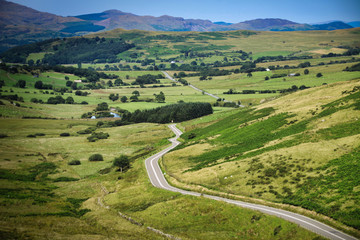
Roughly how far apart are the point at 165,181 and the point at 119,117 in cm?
12869

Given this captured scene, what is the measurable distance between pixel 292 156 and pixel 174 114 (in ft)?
355

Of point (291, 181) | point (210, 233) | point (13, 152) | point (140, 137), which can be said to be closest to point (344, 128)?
point (291, 181)

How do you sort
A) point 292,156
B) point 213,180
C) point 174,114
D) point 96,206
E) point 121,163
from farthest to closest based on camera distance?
point 174,114 → point 121,163 → point 213,180 → point 96,206 → point 292,156

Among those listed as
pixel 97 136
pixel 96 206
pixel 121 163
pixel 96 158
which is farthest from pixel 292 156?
pixel 97 136

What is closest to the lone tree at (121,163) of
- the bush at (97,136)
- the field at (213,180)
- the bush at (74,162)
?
the field at (213,180)

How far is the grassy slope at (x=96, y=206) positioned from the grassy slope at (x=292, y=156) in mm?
7034

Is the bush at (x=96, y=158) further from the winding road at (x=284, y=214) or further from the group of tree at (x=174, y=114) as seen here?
the group of tree at (x=174, y=114)

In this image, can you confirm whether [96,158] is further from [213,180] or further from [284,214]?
[284,214]

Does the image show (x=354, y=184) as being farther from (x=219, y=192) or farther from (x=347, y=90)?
(x=347, y=90)

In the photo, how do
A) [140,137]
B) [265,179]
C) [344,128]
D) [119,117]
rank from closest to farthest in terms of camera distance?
1. [265,179]
2. [344,128]
3. [140,137]
4. [119,117]

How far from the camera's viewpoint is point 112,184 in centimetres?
7231

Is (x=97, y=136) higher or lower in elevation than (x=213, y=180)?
lower

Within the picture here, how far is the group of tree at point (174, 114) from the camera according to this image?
520 ft

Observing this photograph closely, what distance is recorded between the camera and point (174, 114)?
527ft
